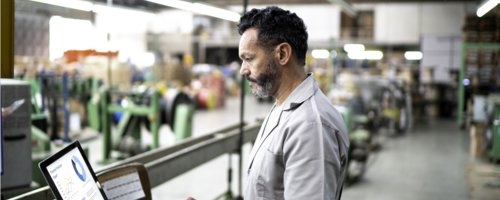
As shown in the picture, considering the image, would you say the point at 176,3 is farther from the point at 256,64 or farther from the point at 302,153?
the point at 302,153

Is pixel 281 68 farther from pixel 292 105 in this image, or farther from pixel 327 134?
pixel 327 134

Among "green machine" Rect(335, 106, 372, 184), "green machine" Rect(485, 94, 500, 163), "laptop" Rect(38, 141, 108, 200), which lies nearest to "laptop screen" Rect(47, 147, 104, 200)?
"laptop" Rect(38, 141, 108, 200)

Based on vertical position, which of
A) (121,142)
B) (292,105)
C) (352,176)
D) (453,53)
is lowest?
(352,176)

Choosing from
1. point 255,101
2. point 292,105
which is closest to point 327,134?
point 292,105

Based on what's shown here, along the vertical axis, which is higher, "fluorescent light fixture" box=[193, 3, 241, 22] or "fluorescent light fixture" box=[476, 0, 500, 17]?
"fluorescent light fixture" box=[476, 0, 500, 17]

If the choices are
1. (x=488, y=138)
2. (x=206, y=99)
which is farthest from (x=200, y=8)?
(x=206, y=99)

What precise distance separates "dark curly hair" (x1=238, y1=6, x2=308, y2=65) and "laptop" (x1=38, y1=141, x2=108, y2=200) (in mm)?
835

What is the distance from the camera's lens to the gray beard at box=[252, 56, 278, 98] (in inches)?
57.0

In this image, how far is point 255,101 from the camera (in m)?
18.4

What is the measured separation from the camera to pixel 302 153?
50.4 inches

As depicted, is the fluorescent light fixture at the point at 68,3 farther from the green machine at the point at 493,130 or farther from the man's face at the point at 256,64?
the green machine at the point at 493,130

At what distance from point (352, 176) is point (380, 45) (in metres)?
17.4

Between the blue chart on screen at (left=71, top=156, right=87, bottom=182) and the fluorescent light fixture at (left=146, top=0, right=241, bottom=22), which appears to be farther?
the fluorescent light fixture at (left=146, top=0, right=241, bottom=22)

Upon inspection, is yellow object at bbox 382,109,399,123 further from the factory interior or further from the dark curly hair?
the dark curly hair
